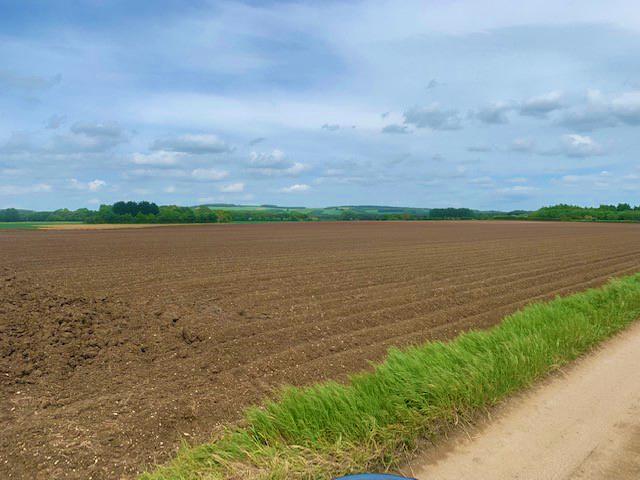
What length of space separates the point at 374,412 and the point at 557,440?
1.96m

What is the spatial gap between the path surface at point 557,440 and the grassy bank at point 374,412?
31cm

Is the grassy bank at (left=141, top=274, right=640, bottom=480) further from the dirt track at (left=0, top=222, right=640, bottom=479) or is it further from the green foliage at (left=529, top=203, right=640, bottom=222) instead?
the green foliage at (left=529, top=203, right=640, bottom=222)

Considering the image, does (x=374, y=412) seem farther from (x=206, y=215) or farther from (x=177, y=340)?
(x=206, y=215)

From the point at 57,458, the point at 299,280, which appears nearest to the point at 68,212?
the point at 299,280

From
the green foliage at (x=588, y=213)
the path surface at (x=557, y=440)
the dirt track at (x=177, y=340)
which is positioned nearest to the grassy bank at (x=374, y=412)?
the path surface at (x=557, y=440)

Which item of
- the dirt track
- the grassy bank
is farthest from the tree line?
the grassy bank

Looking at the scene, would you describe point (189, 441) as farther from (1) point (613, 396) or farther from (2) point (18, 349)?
(1) point (613, 396)

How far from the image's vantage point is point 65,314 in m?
9.12

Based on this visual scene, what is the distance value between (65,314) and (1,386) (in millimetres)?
2578

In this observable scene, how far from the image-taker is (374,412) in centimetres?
492

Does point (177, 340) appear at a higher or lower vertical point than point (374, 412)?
lower

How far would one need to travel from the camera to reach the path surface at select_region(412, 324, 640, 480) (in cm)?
431

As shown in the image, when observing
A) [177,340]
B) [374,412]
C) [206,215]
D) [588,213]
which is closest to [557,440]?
[374,412]

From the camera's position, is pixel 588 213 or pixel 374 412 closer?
pixel 374 412
